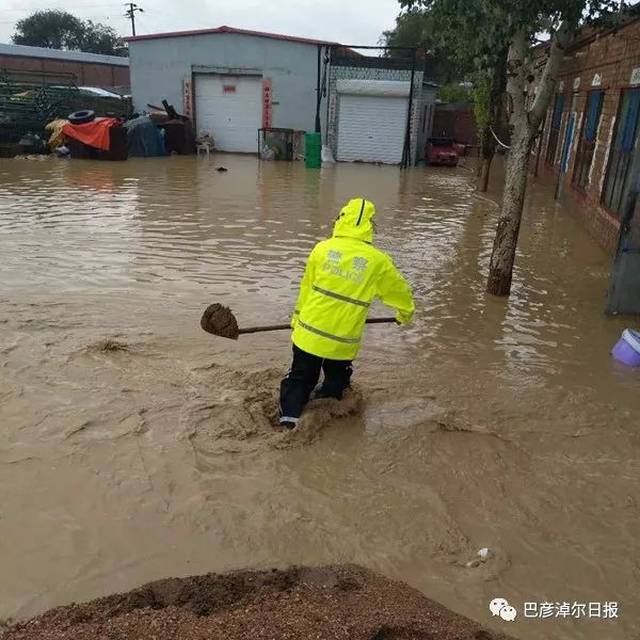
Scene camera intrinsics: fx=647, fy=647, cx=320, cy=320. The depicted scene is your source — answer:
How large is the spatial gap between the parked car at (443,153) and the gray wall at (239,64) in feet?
14.9

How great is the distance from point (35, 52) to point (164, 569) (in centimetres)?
4416

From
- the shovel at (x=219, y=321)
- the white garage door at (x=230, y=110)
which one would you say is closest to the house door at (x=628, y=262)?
the shovel at (x=219, y=321)

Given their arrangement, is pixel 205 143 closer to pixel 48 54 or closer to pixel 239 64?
pixel 239 64

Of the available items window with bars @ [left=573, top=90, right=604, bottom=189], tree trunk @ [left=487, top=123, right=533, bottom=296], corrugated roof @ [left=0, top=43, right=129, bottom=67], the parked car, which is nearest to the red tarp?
the parked car

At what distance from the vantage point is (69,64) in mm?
39688

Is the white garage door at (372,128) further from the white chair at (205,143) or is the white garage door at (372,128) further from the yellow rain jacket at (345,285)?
the yellow rain jacket at (345,285)

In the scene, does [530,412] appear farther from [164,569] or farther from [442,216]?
[442,216]

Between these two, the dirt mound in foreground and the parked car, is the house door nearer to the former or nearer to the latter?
the dirt mound in foreground

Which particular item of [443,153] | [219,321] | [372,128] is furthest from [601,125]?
[372,128]

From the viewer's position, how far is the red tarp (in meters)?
20.0

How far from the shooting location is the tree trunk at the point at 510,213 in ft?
21.8

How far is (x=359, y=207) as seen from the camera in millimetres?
4008

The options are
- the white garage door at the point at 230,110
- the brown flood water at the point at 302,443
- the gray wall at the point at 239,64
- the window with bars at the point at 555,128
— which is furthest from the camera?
the white garage door at the point at 230,110

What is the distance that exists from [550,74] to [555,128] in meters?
12.7
